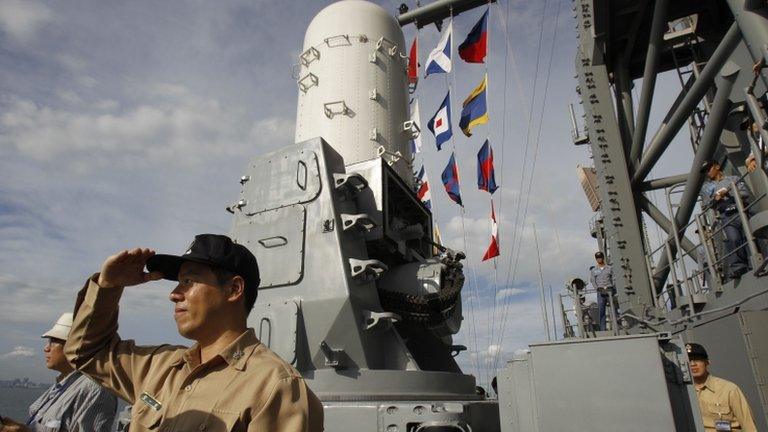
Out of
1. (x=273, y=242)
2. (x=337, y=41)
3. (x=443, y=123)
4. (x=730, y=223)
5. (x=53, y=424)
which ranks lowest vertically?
(x=53, y=424)

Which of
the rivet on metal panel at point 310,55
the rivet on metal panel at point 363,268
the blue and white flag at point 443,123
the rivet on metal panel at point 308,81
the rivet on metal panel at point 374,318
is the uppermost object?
the blue and white flag at point 443,123

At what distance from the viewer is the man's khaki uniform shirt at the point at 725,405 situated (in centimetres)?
325

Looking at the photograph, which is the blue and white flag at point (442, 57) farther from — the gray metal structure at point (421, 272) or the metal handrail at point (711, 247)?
the metal handrail at point (711, 247)

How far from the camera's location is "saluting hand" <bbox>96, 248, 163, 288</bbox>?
5.13 ft

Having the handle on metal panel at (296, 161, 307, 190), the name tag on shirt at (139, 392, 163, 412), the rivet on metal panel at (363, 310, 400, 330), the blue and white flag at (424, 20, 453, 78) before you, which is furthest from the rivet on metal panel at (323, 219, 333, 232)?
the blue and white flag at (424, 20, 453, 78)

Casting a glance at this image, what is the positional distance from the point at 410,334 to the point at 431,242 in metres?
1.06

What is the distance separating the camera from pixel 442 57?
9641 millimetres

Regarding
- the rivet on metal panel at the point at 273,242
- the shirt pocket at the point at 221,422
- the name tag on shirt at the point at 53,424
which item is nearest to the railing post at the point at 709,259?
the rivet on metal panel at the point at 273,242

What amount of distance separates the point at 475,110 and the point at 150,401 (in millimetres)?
8482

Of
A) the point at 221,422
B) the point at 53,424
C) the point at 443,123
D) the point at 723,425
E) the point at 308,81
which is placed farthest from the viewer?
the point at 443,123

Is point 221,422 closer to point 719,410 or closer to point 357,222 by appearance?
point 357,222

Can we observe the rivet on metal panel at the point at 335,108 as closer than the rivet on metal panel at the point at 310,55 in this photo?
Yes

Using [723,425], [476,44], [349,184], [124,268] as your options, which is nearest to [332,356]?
[349,184]

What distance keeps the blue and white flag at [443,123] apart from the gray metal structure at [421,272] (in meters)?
2.72
